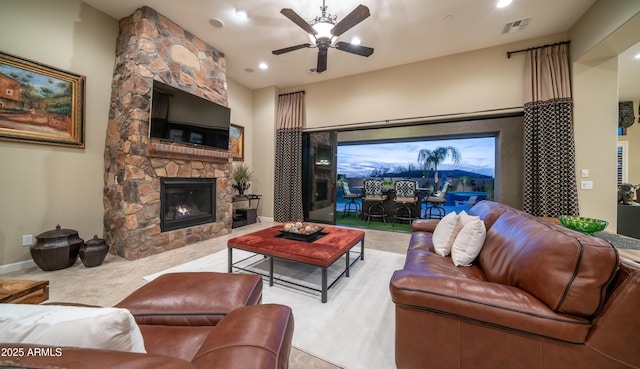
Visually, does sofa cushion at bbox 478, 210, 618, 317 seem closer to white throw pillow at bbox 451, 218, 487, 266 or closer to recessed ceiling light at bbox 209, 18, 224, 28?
white throw pillow at bbox 451, 218, 487, 266

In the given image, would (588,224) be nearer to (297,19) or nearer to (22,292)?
(297,19)

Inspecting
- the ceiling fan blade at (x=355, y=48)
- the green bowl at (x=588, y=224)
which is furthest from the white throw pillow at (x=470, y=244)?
the ceiling fan blade at (x=355, y=48)

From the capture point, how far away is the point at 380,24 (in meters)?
3.36

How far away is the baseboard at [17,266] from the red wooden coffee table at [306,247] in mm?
2377

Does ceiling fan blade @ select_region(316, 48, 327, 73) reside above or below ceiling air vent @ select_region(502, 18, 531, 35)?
below

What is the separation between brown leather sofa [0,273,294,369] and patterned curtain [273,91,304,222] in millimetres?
4107

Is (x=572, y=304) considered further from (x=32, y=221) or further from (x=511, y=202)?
(x=32, y=221)

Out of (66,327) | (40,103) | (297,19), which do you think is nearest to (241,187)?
(40,103)

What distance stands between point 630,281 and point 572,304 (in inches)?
7.9

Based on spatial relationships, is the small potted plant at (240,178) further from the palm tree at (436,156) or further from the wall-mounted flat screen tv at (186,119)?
the palm tree at (436,156)

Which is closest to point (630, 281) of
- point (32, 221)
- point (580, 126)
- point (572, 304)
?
point (572, 304)

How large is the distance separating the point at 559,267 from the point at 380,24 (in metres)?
3.56

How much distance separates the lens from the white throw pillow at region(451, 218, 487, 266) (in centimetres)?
178

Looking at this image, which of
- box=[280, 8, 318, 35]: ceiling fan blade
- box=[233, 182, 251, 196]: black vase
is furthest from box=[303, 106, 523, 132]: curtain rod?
box=[280, 8, 318, 35]: ceiling fan blade
